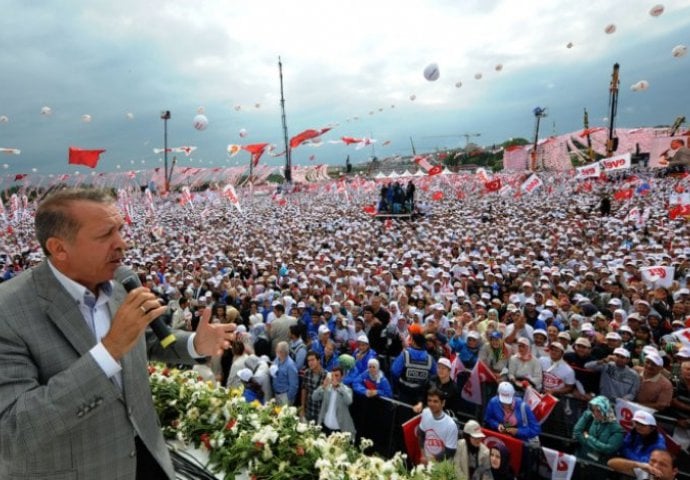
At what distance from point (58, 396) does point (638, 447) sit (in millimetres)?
5073

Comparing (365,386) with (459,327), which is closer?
(365,386)

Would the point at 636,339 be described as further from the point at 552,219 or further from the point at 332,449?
the point at 552,219

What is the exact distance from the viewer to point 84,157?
18844 millimetres

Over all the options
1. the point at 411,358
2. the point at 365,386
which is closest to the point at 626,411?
the point at 411,358

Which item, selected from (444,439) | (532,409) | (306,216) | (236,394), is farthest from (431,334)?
(306,216)

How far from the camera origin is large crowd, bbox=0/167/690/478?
5.01 meters

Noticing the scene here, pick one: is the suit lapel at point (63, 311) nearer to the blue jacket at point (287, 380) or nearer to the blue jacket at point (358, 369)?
→ the blue jacket at point (358, 369)

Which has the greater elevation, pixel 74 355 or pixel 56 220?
pixel 56 220

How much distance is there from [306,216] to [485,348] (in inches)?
937

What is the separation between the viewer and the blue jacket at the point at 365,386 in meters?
5.61

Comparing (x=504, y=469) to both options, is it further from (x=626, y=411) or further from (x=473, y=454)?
(x=626, y=411)

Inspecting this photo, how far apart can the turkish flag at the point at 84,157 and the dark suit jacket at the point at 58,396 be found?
1976 cm

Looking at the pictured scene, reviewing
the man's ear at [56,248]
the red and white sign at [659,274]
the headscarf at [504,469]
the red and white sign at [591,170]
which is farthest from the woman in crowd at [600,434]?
the red and white sign at [591,170]

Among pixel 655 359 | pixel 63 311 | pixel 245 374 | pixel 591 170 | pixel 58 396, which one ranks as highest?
pixel 591 170
